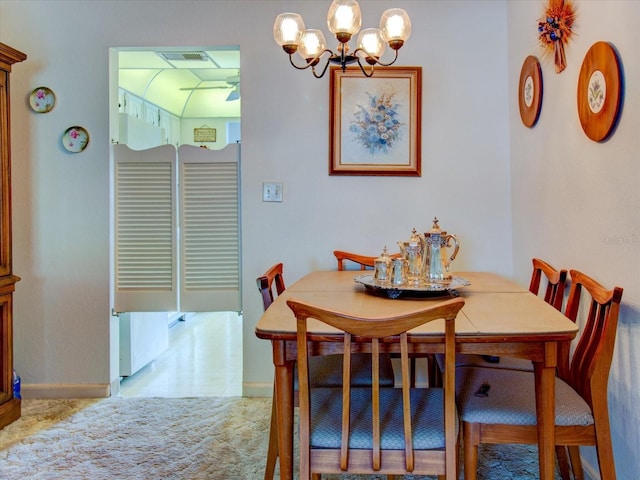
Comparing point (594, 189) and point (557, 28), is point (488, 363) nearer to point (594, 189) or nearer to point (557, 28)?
point (594, 189)

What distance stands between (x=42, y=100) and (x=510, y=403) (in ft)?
9.25

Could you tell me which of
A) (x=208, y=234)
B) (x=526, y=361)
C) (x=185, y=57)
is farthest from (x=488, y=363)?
(x=185, y=57)

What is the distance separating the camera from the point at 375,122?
8.38ft

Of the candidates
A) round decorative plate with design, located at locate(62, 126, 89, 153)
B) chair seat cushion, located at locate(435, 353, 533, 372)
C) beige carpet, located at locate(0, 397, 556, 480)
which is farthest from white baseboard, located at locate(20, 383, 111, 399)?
chair seat cushion, located at locate(435, 353, 533, 372)

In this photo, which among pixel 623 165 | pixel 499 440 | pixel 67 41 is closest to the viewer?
pixel 499 440

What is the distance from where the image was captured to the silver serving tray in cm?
166

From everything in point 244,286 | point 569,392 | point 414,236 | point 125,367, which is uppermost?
point 414,236

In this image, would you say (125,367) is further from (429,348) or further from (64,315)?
(429,348)

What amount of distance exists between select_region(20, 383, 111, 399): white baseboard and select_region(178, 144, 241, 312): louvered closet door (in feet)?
2.18

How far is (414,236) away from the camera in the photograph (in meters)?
1.92

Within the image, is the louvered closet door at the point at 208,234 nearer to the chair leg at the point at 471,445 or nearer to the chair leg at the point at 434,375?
the chair leg at the point at 434,375

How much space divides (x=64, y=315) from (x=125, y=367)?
496 mm

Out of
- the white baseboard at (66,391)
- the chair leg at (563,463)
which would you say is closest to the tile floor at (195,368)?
the white baseboard at (66,391)

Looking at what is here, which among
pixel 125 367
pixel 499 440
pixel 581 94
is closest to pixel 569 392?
pixel 499 440
